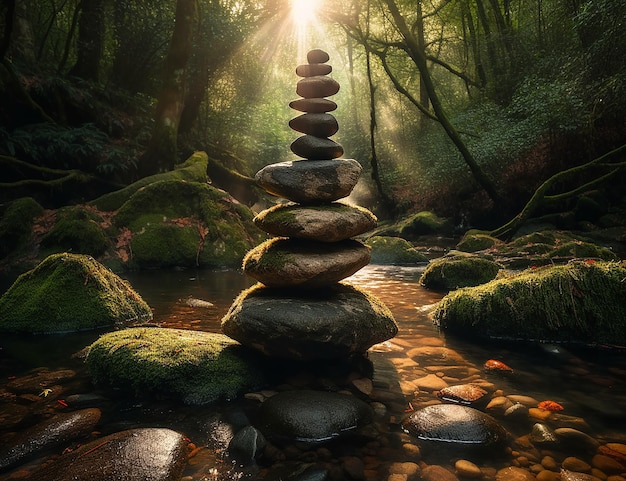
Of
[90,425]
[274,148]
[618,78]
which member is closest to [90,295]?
[90,425]

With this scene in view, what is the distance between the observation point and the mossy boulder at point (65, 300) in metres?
5.49

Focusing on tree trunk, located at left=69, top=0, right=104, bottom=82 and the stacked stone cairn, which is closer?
the stacked stone cairn

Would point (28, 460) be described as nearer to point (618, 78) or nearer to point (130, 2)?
point (618, 78)

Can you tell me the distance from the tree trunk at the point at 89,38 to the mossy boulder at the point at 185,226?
800 cm

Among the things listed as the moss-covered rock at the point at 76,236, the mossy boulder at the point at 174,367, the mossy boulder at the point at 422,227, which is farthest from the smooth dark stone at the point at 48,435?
the mossy boulder at the point at 422,227

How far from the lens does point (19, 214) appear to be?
32.6ft

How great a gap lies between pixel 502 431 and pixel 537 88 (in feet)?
49.1

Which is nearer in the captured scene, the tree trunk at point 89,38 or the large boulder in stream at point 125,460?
the large boulder in stream at point 125,460

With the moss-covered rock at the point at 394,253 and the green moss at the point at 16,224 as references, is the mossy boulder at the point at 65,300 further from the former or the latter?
the moss-covered rock at the point at 394,253

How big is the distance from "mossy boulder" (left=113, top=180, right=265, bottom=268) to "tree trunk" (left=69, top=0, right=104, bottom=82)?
8.00 m

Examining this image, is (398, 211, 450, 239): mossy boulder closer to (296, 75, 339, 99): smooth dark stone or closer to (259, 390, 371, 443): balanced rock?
(296, 75, 339, 99): smooth dark stone

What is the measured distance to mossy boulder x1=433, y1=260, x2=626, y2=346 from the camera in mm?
5016

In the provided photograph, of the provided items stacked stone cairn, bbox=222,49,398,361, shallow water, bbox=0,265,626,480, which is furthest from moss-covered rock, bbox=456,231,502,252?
stacked stone cairn, bbox=222,49,398,361

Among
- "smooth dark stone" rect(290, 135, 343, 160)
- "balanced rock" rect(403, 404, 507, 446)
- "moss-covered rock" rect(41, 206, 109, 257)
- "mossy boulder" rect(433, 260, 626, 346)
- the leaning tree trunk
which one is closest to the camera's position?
"balanced rock" rect(403, 404, 507, 446)
